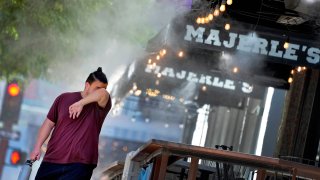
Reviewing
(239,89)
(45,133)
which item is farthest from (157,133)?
(45,133)

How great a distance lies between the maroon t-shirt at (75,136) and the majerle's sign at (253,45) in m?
4.49

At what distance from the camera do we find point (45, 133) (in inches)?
336

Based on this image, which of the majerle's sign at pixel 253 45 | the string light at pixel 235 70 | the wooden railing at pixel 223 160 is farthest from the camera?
the string light at pixel 235 70

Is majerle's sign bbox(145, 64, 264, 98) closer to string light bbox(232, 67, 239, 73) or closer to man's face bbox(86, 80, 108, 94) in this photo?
string light bbox(232, 67, 239, 73)

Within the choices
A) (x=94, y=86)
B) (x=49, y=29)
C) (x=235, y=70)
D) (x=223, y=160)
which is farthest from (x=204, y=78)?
(x=223, y=160)

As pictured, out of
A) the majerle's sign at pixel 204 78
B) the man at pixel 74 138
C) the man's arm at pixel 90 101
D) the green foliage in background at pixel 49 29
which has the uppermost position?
the green foliage in background at pixel 49 29

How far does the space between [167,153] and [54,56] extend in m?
15.1

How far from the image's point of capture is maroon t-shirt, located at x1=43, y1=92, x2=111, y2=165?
327 inches

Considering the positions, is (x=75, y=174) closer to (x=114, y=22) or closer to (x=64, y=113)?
(x=64, y=113)

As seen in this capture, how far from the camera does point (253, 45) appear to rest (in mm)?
12891

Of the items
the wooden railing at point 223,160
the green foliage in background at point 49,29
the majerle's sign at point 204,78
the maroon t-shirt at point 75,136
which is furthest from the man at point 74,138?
the green foliage in background at point 49,29

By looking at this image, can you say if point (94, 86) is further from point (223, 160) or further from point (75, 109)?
point (223, 160)

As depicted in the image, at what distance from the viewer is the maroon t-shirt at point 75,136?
27.3 ft

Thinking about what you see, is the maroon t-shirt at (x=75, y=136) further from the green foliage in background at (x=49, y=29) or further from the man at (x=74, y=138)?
the green foliage in background at (x=49, y=29)
